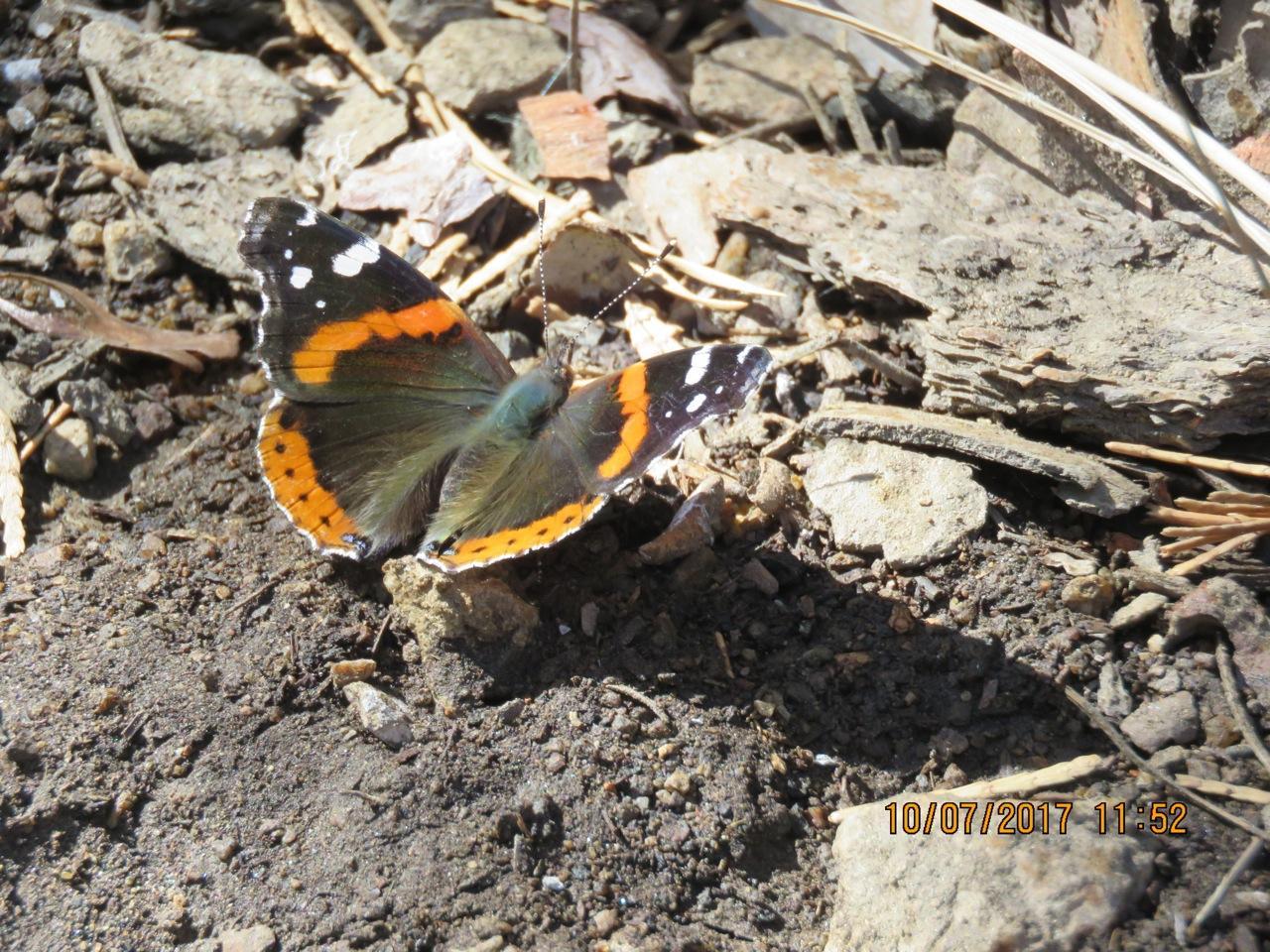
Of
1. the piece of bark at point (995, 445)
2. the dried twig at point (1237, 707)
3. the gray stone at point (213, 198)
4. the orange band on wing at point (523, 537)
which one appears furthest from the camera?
the gray stone at point (213, 198)

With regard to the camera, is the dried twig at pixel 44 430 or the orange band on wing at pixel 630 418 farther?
the dried twig at pixel 44 430

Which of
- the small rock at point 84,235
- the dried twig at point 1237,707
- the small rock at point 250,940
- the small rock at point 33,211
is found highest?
the small rock at point 33,211

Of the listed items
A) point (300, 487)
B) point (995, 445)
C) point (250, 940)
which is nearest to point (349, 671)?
point (300, 487)

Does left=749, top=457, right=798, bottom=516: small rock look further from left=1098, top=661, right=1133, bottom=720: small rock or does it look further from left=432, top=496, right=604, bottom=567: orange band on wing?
left=1098, top=661, right=1133, bottom=720: small rock

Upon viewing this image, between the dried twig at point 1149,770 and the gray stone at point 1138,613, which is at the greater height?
the gray stone at point 1138,613

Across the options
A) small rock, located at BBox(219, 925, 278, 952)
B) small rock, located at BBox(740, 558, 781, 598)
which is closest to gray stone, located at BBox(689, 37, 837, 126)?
small rock, located at BBox(740, 558, 781, 598)

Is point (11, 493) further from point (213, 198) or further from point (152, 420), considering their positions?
point (213, 198)

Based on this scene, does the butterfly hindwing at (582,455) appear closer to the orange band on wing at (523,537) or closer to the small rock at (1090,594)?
the orange band on wing at (523,537)

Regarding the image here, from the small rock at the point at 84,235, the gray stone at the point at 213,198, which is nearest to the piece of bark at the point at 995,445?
A: the gray stone at the point at 213,198
